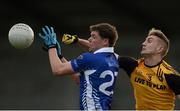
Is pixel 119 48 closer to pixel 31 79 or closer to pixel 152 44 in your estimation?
pixel 31 79

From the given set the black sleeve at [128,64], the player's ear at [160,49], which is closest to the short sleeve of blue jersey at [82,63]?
the black sleeve at [128,64]

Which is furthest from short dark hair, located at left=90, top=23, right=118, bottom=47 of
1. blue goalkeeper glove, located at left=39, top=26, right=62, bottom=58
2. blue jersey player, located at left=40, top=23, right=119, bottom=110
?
blue goalkeeper glove, located at left=39, top=26, right=62, bottom=58

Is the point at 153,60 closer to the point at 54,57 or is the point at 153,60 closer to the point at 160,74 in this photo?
the point at 160,74

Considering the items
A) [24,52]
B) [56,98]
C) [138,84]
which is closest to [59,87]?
[56,98]

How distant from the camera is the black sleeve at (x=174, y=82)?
6.43 m

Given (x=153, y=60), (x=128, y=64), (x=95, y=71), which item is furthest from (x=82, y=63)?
(x=153, y=60)

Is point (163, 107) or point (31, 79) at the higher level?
point (163, 107)

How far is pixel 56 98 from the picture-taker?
52.6ft

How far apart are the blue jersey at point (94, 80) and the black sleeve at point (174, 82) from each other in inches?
32.3

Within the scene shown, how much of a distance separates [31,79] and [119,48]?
270 cm

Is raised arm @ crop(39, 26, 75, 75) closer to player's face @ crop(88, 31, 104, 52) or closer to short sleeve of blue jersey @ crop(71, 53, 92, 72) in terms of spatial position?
short sleeve of blue jersey @ crop(71, 53, 92, 72)

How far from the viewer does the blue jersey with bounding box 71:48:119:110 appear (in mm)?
5910

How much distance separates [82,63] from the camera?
5.94 meters

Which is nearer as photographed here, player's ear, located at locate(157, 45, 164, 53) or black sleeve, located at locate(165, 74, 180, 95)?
black sleeve, located at locate(165, 74, 180, 95)
